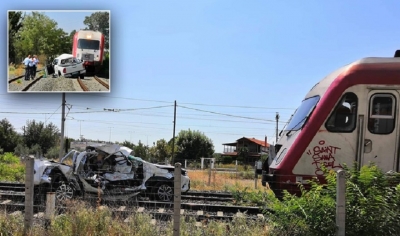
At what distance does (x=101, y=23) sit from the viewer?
25.8m

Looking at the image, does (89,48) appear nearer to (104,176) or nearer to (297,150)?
(104,176)

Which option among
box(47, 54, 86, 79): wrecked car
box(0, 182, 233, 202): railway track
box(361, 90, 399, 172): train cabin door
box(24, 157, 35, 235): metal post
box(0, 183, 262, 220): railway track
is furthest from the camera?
box(47, 54, 86, 79): wrecked car

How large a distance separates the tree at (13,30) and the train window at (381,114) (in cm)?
2360

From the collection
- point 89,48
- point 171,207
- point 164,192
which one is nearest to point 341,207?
point 171,207

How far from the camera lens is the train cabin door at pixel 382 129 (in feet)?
26.4

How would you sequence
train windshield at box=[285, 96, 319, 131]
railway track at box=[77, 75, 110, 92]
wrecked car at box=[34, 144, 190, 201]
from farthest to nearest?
railway track at box=[77, 75, 110, 92] → wrecked car at box=[34, 144, 190, 201] → train windshield at box=[285, 96, 319, 131]

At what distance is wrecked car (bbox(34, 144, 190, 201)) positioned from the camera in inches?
442

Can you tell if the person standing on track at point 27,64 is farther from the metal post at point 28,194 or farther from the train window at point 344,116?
the train window at point 344,116

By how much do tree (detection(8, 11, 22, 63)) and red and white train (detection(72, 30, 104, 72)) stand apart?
13.4 ft

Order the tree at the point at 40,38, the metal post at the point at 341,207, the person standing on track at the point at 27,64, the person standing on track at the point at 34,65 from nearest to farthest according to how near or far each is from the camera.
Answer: the metal post at the point at 341,207 → the tree at the point at 40,38 → the person standing on track at the point at 27,64 → the person standing on track at the point at 34,65

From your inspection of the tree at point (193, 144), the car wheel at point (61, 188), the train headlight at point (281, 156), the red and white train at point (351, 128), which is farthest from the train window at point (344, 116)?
the tree at point (193, 144)

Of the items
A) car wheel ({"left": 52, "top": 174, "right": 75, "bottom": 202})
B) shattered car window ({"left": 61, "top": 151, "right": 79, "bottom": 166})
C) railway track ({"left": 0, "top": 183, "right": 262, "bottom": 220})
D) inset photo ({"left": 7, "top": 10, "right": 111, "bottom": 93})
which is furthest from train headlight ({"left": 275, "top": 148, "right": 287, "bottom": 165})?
inset photo ({"left": 7, "top": 10, "right": 111, "bottom": 93})

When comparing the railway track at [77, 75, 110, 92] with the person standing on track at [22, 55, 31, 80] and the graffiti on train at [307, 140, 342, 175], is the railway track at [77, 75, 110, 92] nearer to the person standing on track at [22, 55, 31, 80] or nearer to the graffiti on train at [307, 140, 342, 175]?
the person standing on track at [22, 55, 31, 80]

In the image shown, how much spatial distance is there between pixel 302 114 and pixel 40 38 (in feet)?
72.6
